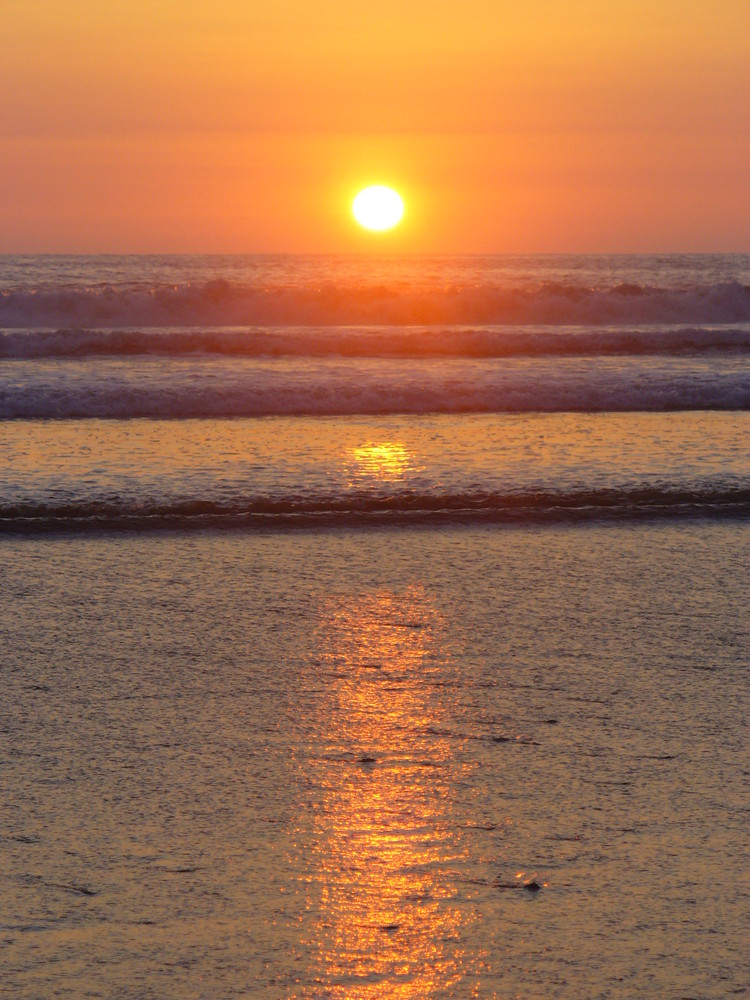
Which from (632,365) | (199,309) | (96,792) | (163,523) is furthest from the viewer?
(199,309)

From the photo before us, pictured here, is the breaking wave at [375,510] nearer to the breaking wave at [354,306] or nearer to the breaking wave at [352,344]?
the breaking wave at [352,344]

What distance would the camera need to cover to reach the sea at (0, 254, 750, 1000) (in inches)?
77.3

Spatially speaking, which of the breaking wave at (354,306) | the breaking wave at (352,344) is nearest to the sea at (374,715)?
the breaking wave at (352,344)

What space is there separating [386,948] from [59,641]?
2051 millimetres

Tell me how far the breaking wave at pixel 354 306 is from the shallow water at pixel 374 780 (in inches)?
696

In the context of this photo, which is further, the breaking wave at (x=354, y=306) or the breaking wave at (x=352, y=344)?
the breaking wave at (x=354, y=306)

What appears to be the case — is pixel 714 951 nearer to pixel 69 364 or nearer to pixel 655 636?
pixel 655 636

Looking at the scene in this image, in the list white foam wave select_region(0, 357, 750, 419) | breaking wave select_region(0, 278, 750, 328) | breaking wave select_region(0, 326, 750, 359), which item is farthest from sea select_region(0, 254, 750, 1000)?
breaking wave select_region(0, 278, 750, 328)

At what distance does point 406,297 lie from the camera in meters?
23.3

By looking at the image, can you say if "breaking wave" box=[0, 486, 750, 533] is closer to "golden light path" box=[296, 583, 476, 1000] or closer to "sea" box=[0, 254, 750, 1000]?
"sea" box=[0, 254, 750, 1000]

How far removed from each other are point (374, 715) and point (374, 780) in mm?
426

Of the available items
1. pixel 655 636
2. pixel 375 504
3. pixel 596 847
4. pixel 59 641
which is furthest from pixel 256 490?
pixel 596 847

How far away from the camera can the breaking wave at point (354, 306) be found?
21750 millimetres

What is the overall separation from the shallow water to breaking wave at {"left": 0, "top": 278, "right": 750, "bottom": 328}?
17.7m
